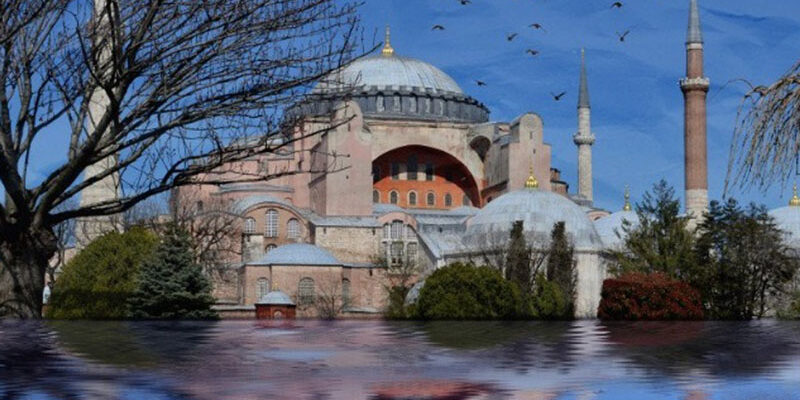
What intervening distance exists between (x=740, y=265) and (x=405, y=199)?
75.7 feet

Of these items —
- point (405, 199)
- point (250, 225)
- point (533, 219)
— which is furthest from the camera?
point (405, 199)

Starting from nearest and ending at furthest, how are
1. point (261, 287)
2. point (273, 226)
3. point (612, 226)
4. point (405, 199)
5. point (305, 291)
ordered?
1. point (261, 287)
2. point (305, 291)
3. point (273, 226)
4. point (612, 226)
5. point (405, 199)

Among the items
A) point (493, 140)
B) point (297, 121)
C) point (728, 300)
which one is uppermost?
point (493, 140)

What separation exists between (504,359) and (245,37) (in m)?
7.79

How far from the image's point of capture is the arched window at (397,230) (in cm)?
5117

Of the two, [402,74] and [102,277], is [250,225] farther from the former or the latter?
[102,277]

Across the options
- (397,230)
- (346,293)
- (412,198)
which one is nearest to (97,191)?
(346,293)

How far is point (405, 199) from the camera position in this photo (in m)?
58.8

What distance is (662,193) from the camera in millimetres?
42219

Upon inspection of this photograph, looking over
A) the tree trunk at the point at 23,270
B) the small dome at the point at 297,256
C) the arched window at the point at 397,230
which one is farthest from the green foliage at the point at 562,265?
the tree trunk at the point at 23,270

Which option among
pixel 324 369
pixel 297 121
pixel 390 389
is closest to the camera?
pixel 390 389

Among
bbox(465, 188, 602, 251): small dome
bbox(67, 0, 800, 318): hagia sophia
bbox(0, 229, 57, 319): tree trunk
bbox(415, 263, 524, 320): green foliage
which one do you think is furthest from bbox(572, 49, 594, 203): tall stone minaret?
bbox(0, 229, 57, 319): tree trunk

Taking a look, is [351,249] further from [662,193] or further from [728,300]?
[728,300]

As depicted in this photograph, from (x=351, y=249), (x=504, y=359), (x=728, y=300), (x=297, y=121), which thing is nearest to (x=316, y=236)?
(x=351, y=249)
